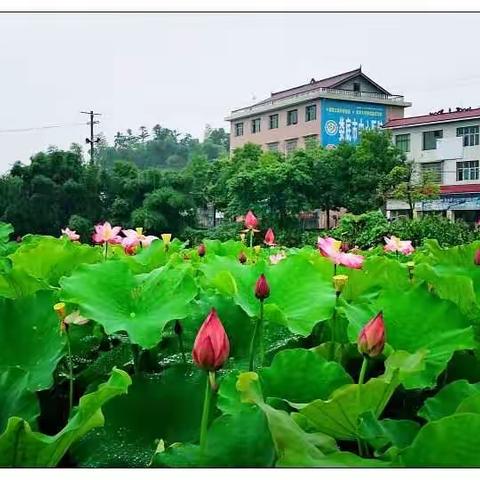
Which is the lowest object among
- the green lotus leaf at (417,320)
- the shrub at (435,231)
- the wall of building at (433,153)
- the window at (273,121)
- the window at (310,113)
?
the shrub at (435,231)

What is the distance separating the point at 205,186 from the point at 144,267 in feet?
42.2

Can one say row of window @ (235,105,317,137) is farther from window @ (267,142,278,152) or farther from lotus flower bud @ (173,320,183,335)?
lotus flower bud @ (173,320,183,335)

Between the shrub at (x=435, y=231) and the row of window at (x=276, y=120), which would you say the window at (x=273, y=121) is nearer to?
the row of window at (x=276, y=120)

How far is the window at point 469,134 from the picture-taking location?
1141cm

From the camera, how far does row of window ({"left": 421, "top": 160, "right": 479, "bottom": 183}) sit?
12523 millimetres

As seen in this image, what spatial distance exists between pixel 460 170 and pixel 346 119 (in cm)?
302

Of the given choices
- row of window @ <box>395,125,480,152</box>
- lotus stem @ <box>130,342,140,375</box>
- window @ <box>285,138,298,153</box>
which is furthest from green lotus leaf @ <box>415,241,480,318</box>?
window @ <box>285,138,298,153</box>

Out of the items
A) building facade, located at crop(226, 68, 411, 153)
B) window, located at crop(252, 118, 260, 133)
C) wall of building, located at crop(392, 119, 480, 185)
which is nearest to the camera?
building facade, located at crop(226, 68, 411, 153)

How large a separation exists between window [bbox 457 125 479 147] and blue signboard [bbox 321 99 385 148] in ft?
4.71

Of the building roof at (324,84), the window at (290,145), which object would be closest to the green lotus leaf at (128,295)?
the building roof at (324,84)

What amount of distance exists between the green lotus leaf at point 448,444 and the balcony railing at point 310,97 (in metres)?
6.51

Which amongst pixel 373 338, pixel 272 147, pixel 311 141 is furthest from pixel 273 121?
pixel 373 338

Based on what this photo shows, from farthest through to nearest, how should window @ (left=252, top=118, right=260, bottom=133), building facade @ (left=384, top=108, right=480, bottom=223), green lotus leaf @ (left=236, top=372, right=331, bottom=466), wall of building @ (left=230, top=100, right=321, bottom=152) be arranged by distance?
window @ (left=252, top=118, right=260, bottom=133) < wall of building @ (left=230, top=100, right=321, bottom=152) < building facade @ (left=384, top=108, right=480, bottom=223) < green lotus leaf @ (left=236, top=372, right=331, bottom=466)

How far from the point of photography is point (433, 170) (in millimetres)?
13031
